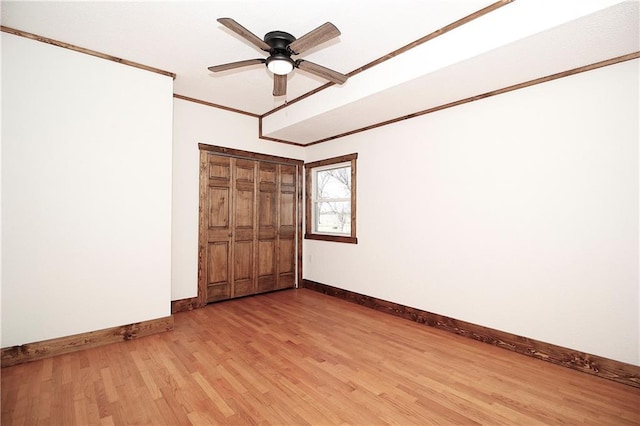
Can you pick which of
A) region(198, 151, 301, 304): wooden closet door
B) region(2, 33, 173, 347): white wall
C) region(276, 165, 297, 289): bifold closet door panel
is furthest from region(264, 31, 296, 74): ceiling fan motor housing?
region(276, 165, 297, 289): bifold closet door panel

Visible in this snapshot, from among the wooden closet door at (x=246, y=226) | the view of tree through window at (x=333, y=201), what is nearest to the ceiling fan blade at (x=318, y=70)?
the view of tree through window at (x=333, y=201)

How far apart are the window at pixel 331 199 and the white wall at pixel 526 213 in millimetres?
633

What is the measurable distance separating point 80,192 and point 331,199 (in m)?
3.51

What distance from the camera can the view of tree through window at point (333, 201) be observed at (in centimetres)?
511

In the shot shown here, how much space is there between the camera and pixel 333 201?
17.5 ft

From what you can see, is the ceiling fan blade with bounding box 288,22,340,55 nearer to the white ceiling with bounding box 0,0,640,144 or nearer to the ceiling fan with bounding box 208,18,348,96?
the ceiling fan with bounding box 208,18,348,96

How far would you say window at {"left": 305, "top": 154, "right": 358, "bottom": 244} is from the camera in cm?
489

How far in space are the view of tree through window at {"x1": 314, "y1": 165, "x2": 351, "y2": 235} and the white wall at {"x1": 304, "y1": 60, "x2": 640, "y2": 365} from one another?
0.84m

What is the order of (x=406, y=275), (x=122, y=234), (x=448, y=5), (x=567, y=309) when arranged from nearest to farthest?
(x=448, y=5)
(x=567, y=309)
(x=122, y=234)
(x=406, y=275)

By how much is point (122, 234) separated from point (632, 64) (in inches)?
195

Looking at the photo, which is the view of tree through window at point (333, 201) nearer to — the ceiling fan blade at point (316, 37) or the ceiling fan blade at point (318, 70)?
the ceiling fan blade at point (318, 70)

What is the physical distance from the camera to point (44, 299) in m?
2.79

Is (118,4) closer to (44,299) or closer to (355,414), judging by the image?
(44,299)

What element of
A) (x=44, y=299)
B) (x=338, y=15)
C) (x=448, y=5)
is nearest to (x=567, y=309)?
(x=448, y=5)
